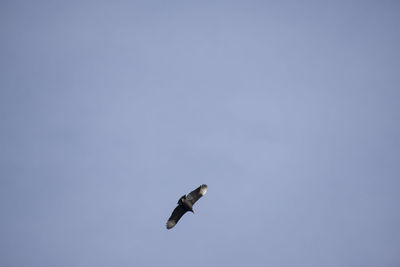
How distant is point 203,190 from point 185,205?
1824 mm

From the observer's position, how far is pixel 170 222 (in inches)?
1075

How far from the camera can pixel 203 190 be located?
2627cm

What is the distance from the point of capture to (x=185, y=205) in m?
26.3

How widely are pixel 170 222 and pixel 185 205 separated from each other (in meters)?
2.22

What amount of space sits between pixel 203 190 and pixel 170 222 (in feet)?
12.9

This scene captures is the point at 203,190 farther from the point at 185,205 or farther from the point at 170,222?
the point at 170,222

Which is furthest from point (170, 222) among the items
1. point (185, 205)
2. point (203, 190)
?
point (203, 190)
